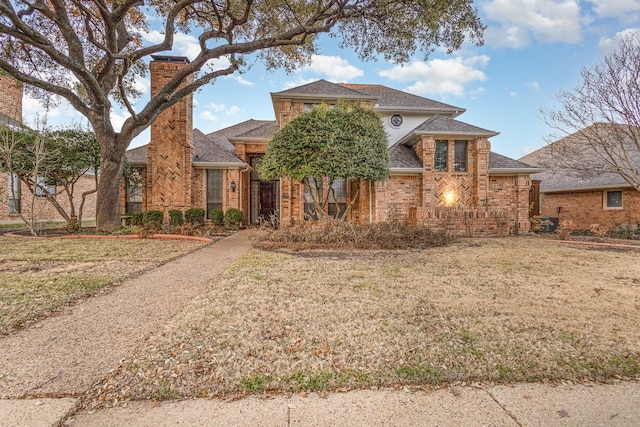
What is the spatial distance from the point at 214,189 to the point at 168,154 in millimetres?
2314

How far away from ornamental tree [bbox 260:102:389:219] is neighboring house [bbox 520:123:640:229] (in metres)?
9.24

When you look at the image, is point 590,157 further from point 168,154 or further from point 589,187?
point 168,154

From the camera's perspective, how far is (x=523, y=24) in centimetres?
1091

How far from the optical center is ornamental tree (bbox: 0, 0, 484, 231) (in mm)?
8789

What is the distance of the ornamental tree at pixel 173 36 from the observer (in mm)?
8789

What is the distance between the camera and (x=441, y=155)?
13.0m

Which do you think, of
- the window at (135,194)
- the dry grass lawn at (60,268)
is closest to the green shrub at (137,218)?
the window at (135,194)

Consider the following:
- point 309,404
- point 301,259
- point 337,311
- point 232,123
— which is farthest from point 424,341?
point 232,123

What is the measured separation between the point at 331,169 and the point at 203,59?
5885 mm

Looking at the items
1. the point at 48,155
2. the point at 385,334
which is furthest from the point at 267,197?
the point at 385,334

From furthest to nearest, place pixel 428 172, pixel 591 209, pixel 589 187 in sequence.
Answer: pixel 591 209 → pixel 589 187 → pixel 428 172

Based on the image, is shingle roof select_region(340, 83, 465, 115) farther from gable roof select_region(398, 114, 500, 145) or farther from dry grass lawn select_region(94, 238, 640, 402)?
dry grass lawn select_region(94, 238, 640, 402)

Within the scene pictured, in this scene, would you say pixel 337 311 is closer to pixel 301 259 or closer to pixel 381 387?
pixel 381 387

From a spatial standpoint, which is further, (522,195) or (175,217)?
(522,195)
